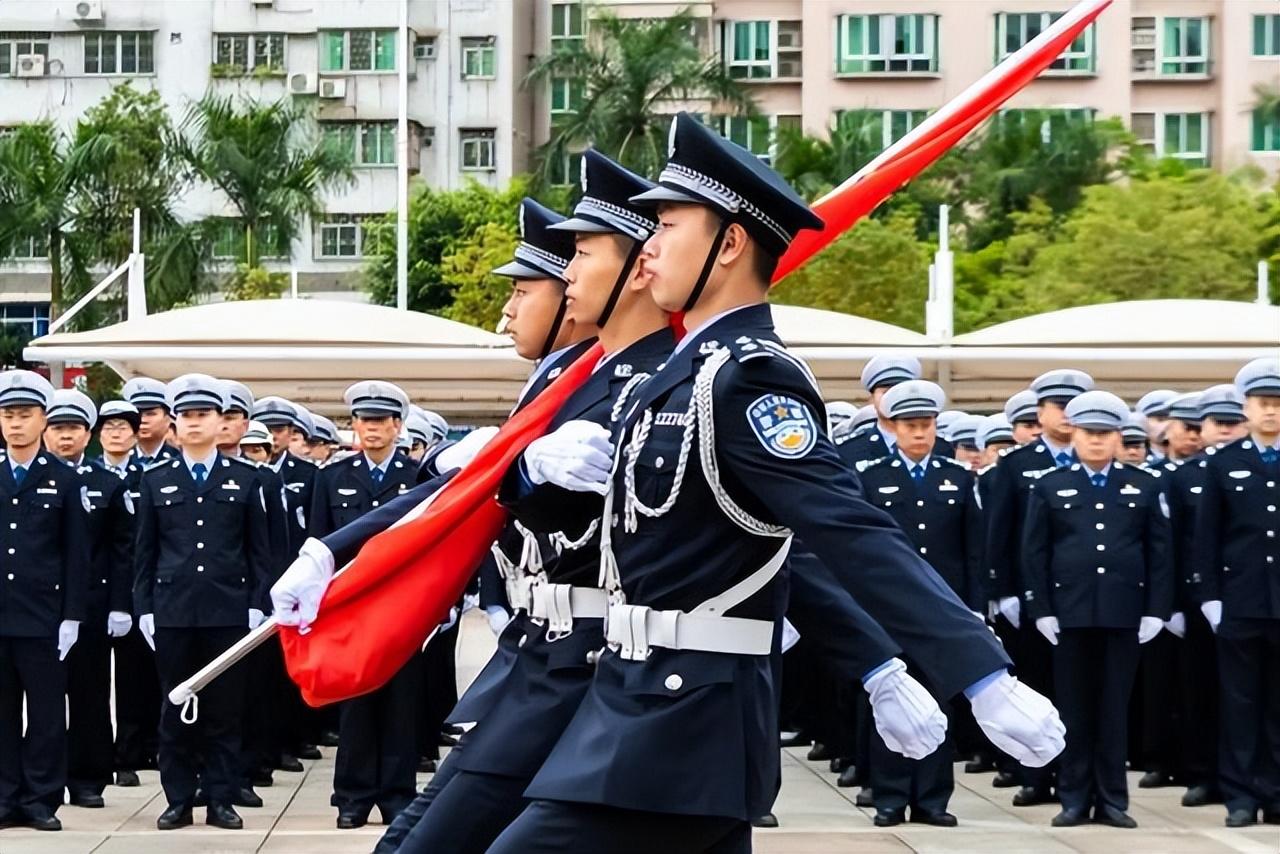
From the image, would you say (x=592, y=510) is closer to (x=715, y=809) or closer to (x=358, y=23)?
(x=715, y=809)

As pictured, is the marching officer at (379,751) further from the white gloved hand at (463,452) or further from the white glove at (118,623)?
the white gloved hand at (463,452)

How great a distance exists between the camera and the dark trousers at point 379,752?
10.0 meters

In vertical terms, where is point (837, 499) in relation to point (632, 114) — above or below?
below

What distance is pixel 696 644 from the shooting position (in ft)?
13.8

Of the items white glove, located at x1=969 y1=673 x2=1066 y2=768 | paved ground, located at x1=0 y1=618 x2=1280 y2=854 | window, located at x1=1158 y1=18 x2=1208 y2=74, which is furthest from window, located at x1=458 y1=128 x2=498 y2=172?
white glove, located at x1=969 y1=673 x2=1066 y2=768

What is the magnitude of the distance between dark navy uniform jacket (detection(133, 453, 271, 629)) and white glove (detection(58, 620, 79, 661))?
0.96ft

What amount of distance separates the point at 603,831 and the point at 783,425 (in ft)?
2.65

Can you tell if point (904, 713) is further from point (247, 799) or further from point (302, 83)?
point (302, 83)

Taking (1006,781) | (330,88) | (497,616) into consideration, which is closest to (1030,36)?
(330,88)

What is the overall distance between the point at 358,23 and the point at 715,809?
48358 millimetres

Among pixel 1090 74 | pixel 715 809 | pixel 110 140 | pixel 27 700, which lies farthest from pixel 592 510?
pixel 1090 74

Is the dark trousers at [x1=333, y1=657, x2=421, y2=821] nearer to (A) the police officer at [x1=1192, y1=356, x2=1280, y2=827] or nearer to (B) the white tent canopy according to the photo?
(A) the police officer at [x1=1192, y1=356, x2=1280, y2=827]

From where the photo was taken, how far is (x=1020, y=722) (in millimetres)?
3758

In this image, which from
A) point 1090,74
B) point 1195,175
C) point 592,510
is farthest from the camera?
point 1090,74
